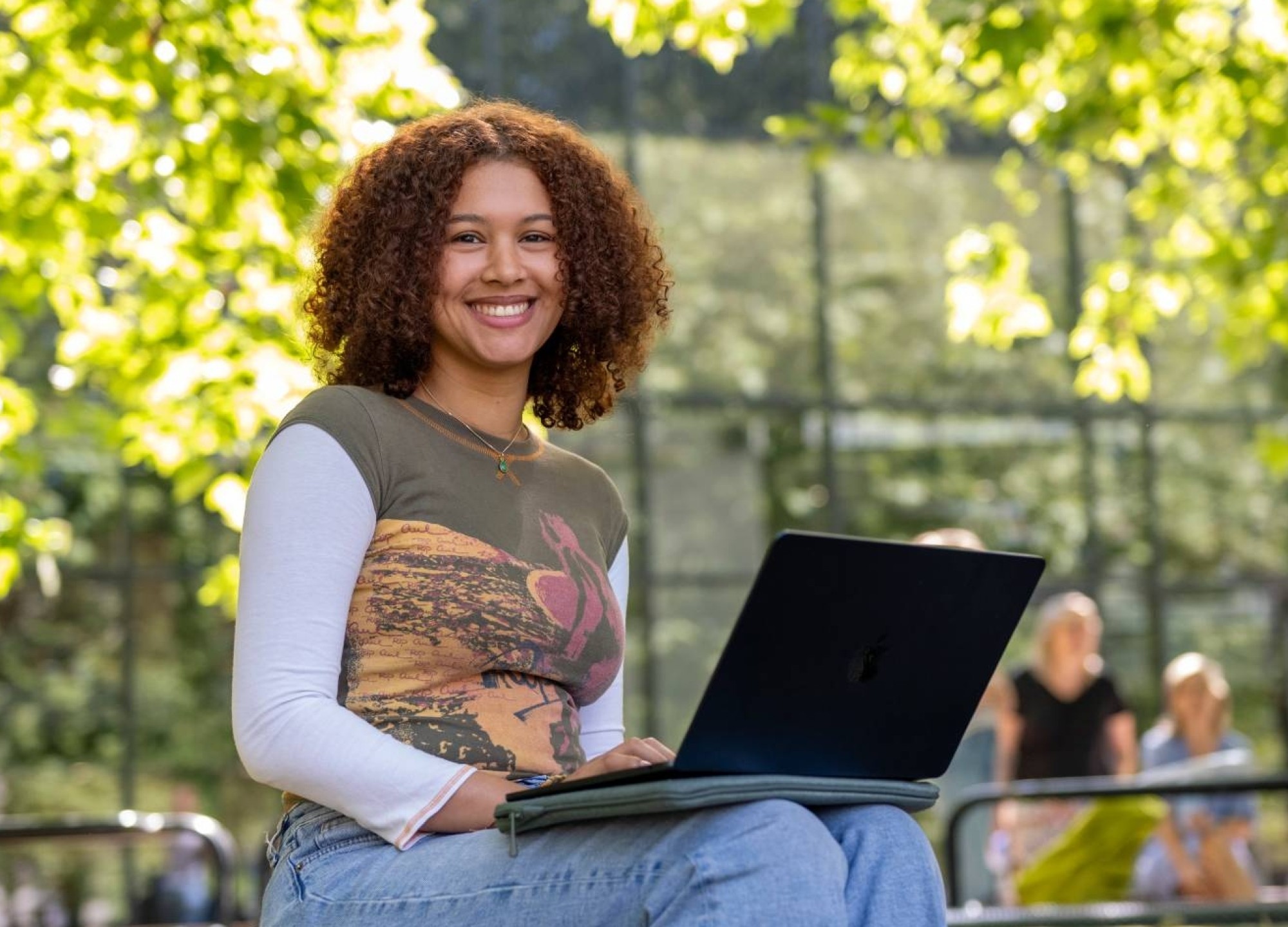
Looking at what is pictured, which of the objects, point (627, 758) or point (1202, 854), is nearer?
point (627, 758)

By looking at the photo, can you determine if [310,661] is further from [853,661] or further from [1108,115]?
[1108,115]

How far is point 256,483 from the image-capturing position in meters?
A: 2.18

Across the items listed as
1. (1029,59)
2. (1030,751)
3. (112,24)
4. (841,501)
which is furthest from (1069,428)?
(112,24)

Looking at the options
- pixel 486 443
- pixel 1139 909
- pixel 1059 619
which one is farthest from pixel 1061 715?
pixel 486 443

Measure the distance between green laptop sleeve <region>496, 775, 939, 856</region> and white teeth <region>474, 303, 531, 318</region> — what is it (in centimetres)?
74

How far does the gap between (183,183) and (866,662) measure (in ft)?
12.9

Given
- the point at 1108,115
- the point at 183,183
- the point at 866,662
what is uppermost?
the point at 1108,115

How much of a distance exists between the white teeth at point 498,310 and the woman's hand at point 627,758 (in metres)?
0.70

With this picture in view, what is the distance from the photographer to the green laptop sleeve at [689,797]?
186 centimetres

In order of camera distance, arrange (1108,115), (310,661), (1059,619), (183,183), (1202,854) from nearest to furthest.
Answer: (310,661) < (183,183) < (1108,115) < (1059,619) < (1202,854)

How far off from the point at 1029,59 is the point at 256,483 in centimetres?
419

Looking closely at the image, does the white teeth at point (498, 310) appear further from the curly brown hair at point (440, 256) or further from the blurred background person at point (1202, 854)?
the blurred background person at point (1202, 854)

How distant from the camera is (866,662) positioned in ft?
6.57

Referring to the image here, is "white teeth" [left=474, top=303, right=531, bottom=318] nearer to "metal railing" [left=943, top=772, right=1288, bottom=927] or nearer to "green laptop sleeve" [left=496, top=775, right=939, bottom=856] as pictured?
"green laptop sleeve" [left=496, top=775, right=939, bottom=856]
